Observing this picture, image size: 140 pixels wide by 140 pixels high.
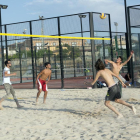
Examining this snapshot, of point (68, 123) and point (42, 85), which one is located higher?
point (42, 85)

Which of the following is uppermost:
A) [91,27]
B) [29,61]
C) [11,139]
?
[91,27]

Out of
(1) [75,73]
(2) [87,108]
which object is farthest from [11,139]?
(1) [75,73]

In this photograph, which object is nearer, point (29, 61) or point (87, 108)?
point (87, 108)

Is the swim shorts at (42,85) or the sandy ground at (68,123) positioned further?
the swim shorts at (42,85)

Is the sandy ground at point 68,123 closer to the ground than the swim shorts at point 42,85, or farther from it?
closer to the ground

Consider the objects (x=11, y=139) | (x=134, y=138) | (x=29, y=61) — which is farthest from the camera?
(x=29, y=61)

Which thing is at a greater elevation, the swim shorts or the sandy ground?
the swim shorts

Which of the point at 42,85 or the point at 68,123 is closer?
the point at 68,123

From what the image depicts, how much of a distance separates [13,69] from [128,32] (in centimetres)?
804

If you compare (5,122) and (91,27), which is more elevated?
(91,27)

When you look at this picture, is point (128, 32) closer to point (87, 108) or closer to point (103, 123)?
point (87, 108)

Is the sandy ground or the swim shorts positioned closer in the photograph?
the sandy ground

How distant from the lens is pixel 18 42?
17.9 m

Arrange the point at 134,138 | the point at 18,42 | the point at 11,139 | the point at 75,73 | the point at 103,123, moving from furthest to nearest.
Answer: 1. the point at 75,73
2. the point at 18,42
3. the point at 103,123
4. the point at 11,139
5. the point at 134,138
